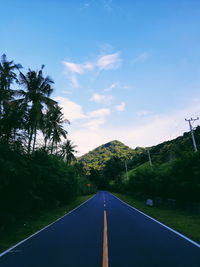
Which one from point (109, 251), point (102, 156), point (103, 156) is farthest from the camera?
point (102, 156)

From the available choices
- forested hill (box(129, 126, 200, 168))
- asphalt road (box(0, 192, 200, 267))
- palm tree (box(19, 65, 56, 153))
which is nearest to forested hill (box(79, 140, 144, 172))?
forested hill (box(129, 126, 200, 168))

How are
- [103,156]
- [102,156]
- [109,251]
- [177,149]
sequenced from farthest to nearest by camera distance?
[102,156], [103,156], [177,149], [109,251]

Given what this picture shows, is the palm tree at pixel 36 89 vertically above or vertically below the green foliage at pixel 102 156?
below

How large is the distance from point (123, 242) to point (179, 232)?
9.70 feet

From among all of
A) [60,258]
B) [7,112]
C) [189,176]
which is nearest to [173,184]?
[189,176]

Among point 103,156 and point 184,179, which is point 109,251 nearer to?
point 184,179

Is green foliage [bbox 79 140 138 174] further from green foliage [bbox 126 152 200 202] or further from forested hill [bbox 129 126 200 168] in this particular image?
green foliage [bbox 126 152 200 202]

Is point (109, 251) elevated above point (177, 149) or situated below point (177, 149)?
below

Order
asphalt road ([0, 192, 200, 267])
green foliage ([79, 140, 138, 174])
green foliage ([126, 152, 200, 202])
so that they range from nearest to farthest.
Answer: asphalt road ([0, 192, 200, 267])
green foliage ([126, 152, 200, 202])
green foliage ([79, 140, 138, 174])

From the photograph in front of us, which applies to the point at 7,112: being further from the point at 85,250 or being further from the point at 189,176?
the point at 189,176

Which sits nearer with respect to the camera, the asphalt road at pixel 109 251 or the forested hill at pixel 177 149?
the asphalt road at pixel 109 251

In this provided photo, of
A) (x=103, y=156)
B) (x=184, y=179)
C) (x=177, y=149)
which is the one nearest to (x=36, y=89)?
(x=184, y=179)

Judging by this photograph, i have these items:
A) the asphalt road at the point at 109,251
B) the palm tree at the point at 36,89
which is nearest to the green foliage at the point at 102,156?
the palm tree at the point at 36,89

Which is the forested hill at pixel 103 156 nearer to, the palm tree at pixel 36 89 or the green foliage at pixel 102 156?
the green foliage at pixel 102 156
